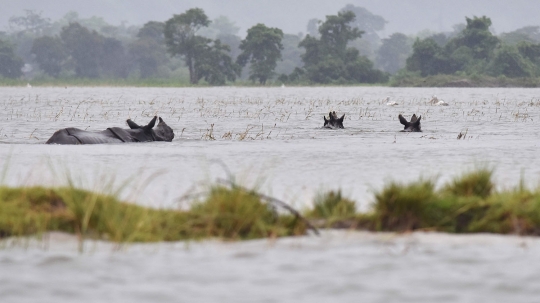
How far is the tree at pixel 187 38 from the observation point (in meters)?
95.8

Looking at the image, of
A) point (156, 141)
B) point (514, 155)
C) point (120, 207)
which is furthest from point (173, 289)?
point (156, 141)

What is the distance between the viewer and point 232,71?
317ft

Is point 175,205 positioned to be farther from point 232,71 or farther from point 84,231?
point 232,71

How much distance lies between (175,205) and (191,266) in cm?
283

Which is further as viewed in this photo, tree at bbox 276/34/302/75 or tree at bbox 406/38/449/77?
tree at bbox 276/34/302/75

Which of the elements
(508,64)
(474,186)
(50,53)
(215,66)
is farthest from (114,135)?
(50,53)

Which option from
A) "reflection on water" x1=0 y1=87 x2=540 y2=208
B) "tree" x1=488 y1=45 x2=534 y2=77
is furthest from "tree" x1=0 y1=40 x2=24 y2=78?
"reflection on water" x1=0 y1=87 x2=540 y2=208

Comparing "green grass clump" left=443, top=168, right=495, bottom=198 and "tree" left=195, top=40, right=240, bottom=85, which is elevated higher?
"green grass clump" left=443, top=168, right=495, bottom=198

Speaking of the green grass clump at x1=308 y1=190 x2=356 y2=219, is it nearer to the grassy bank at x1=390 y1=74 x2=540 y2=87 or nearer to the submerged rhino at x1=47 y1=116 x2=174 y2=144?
the submerged rhino at x1=47 y1=116 x2=174 y2=144

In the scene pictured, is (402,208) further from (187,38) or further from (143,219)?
(187,38)

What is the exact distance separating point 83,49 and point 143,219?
373 feet

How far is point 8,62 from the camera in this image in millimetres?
106188

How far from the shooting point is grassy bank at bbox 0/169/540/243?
680cm

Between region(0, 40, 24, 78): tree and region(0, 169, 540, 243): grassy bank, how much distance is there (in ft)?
336
